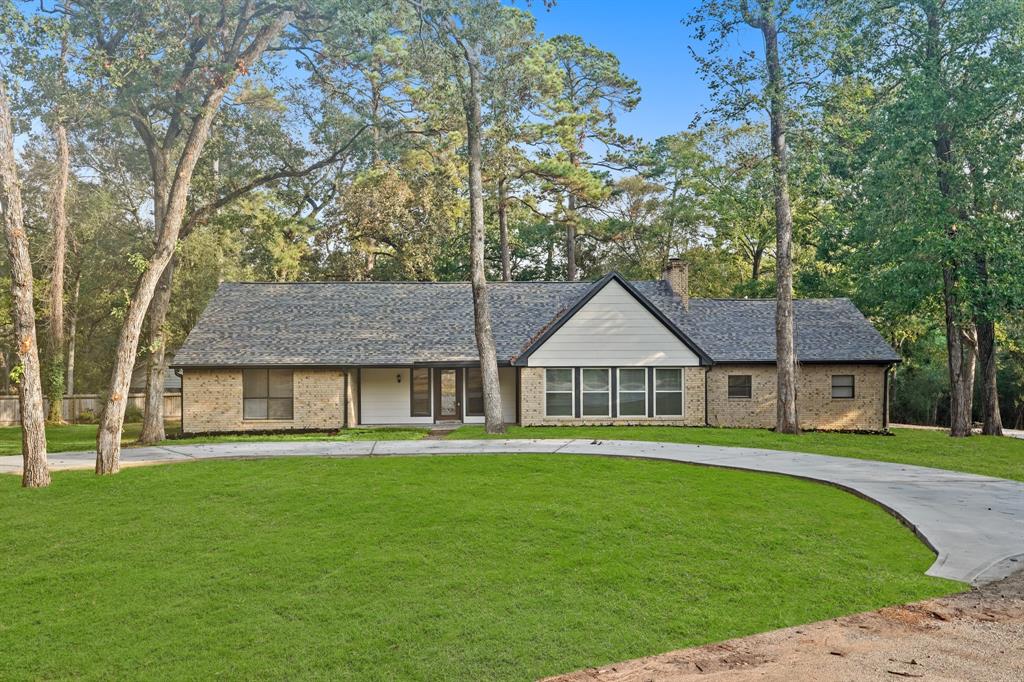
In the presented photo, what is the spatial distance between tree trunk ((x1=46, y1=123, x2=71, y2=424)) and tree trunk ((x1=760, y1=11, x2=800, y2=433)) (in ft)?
89.2

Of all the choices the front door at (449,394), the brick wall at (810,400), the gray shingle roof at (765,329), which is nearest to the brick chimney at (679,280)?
the gray shingle roof at (765,329)

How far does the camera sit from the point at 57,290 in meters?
30.7

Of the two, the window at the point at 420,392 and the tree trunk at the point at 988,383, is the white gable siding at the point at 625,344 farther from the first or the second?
the tree trunk at the point at 988,383

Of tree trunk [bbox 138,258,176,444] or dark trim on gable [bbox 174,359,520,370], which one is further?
dark trim on gable [bbox 174,359,520,370]

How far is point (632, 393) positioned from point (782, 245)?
23.2 feet

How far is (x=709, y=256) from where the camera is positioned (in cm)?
4191

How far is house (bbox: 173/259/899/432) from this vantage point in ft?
80.0

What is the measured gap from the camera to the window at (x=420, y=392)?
84.4ft

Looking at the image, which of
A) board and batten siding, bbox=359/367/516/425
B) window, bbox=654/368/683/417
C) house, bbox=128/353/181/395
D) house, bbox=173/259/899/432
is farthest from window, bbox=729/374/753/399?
house, bbox=128/353/181/395

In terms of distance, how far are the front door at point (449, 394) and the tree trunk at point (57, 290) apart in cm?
1679

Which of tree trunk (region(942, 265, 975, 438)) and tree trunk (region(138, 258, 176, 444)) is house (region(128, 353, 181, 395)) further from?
tree trunk (region(942, 265, 975, 438))

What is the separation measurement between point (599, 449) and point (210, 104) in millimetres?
11332

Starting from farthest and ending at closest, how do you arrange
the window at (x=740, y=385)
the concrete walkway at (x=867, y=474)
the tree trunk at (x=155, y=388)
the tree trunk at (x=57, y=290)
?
the tree trunk at (x=57, y=290) → the window at (x=740, y=385) → the tree trunk at (x=155, y=388) → the concrete walkway at (x=867, y=474)

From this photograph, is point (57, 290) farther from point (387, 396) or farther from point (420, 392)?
point (420, 392)
